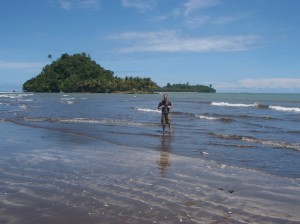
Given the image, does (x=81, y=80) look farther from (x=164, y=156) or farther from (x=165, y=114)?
(x=164, y=156)

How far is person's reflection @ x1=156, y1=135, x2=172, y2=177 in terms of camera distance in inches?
368

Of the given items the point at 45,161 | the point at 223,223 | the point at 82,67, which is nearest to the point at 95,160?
the point at 45,161

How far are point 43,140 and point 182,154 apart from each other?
5.36 meters

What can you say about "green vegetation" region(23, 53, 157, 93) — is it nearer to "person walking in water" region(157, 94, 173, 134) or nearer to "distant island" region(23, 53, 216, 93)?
"distant island" region(23, 53, 216, 93)

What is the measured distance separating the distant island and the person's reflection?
122m

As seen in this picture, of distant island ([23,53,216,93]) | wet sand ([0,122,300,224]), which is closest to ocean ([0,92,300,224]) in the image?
wet sand ([0,122,300,224])

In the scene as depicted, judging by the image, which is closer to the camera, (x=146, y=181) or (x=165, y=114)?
(x=146, y=181)

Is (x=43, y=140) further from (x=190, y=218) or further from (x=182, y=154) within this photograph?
(x=190, y=218)

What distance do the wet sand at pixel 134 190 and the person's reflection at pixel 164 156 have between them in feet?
0.09

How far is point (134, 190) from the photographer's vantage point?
7281 millimetres

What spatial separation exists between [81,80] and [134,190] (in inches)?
5611

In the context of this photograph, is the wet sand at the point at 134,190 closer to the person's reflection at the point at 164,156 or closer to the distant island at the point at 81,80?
the person's reflection at the point at 164,156

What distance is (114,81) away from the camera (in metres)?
140

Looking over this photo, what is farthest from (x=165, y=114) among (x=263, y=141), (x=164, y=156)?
(x=164, y=156)
